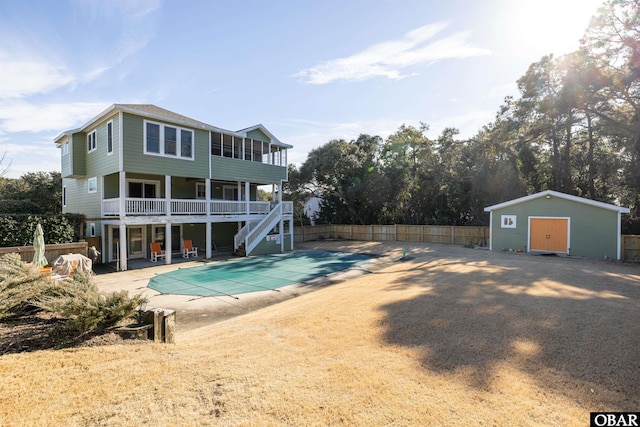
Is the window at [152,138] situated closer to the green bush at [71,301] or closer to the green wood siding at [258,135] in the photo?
the green wood siding at [258,135]

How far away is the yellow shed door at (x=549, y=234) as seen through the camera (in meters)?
18.0

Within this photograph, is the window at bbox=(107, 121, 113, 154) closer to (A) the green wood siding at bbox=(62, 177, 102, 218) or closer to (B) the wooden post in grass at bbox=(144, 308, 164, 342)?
(A) the green wood siding at bbox=(62, 177, 102, 218)

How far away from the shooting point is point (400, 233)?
27.4 meters

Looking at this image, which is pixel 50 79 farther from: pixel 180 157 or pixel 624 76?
pixel 624 76

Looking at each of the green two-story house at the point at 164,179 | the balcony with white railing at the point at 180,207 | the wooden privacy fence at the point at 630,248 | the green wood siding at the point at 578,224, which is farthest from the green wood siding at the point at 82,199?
the wooden privacy fence at the point at 630,248

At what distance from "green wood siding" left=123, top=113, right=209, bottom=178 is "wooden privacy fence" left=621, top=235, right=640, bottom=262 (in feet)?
74.6

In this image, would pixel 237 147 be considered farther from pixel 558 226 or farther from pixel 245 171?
pixel 558 226

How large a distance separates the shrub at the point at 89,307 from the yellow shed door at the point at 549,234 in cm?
2092

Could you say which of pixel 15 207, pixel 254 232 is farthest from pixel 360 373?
pixel 15 207

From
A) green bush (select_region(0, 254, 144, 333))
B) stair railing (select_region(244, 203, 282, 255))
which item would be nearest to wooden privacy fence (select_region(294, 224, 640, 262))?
stair railing (select_region(244, 203, 282, 255))

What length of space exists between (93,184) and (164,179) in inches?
142

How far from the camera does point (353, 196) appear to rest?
30047 millimetres

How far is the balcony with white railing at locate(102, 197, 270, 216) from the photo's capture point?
15441 millimetres

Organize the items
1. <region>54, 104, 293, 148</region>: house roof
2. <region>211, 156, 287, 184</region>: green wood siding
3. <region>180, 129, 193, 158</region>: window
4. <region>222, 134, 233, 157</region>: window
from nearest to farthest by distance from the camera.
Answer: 1. <region>54, 104, 293, 148</region>: house roof
2. <region>180, 129, 193, 158</region>: window
3. <region>211, 156, 287, 184</region>: green wood siding
4. <region>222, 134, 233, 157</region>: window
